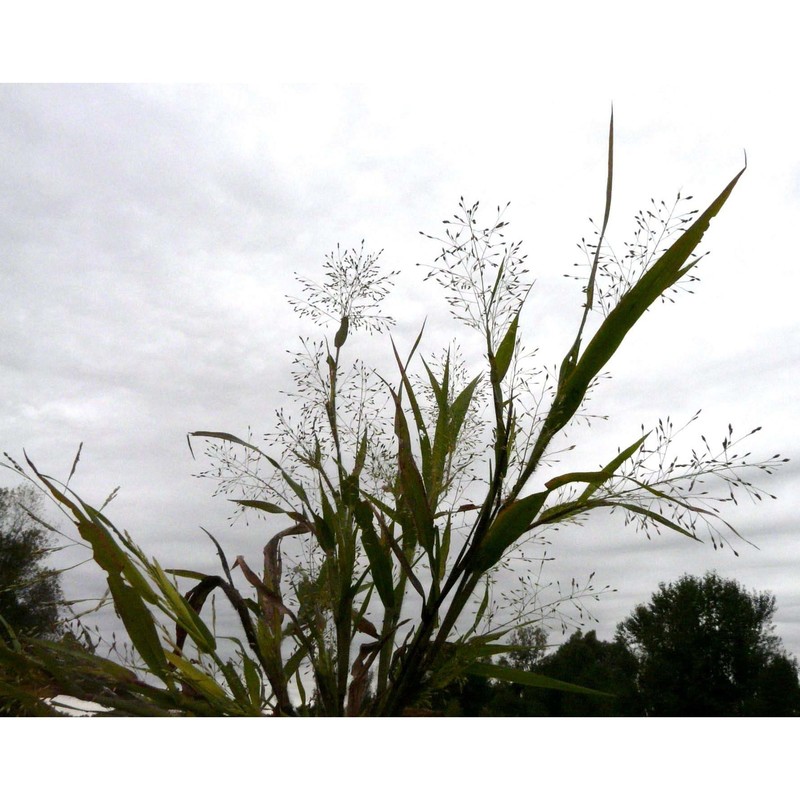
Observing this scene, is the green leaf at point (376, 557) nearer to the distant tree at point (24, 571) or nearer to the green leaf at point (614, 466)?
the green leaf at point (614, 466)

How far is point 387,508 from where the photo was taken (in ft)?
1.90

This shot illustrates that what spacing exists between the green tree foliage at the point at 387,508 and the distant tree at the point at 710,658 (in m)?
0.73

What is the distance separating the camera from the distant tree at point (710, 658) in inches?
47.5

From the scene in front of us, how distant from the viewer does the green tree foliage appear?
490 mm

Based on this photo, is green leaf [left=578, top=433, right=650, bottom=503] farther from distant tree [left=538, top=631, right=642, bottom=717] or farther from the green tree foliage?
distant tree [left=538, top=631, right=642, bottom=717]

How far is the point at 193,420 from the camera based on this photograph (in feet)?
3.45

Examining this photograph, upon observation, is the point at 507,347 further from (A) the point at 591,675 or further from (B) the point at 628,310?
(A) the point at 591,675

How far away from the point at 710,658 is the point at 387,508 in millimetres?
910

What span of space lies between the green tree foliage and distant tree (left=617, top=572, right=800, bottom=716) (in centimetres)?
73

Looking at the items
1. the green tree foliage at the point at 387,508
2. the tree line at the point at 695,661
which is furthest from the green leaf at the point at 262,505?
the tree line at the point at 695,661

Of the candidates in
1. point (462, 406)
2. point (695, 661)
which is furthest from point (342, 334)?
point (695, 661)
